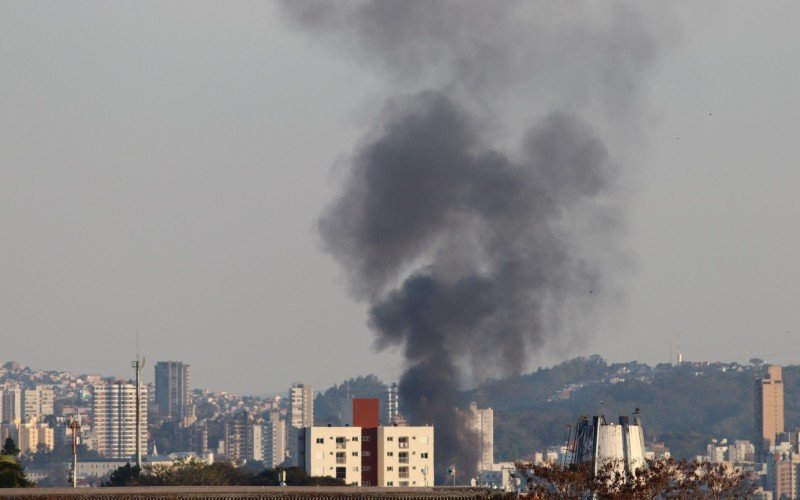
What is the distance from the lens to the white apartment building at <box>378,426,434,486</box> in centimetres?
16425

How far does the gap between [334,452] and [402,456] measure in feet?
21.1

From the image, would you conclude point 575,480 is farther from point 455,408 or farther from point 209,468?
point 455,408

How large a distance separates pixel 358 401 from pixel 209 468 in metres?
48.3

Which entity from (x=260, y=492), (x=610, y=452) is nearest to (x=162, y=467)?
(x=610, y=452)

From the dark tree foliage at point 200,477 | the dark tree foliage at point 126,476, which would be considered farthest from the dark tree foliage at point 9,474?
the dark tree foliage at point 126,476

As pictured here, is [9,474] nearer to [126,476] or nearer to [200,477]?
[200,477]

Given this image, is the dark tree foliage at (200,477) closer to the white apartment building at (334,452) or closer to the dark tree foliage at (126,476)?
the dark tree foliage at (126,476)

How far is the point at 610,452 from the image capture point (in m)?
86.9

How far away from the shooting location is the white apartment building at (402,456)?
164 metres

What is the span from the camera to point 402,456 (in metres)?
166

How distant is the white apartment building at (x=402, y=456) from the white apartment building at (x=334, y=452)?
2.54 metres

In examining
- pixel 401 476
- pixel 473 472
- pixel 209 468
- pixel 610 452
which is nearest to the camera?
pixel 610 452

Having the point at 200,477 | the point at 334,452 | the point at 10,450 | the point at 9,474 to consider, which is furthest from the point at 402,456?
the point at 9,474

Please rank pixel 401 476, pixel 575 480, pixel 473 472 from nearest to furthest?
1. pixel 575 480
2. pixel 401 476
3. pixel 473 472
